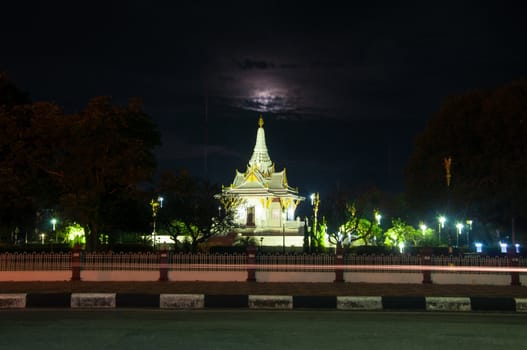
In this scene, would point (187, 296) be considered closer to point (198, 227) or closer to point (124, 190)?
point (124, 190)

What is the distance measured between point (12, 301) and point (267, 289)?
664 cm

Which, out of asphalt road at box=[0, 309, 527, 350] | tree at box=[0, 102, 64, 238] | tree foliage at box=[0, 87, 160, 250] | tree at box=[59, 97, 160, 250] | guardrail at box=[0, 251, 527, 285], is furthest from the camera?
tree at box=[59, 97, 160, 250]

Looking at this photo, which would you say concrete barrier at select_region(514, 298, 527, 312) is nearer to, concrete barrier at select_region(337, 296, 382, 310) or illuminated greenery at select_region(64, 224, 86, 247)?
concrete barrier at select_region(337, 296, 382, 310)

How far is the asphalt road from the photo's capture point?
836 cm

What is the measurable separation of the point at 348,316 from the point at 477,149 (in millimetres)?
35123

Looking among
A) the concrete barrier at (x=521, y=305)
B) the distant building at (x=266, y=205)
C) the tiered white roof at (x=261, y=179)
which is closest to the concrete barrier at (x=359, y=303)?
the concrete barrier at (x=521, y=305)

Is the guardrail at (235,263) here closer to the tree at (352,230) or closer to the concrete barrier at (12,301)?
the concrete barrier at (12,301)

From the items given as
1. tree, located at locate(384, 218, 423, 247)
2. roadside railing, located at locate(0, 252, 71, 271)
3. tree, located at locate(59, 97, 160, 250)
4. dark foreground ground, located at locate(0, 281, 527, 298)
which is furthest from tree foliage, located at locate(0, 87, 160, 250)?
tree, located at locate(384, 218, 423, 247)

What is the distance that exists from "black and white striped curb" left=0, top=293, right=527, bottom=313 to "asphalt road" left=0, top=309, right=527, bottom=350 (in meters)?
0.80

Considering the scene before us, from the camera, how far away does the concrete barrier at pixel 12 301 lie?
506 inches

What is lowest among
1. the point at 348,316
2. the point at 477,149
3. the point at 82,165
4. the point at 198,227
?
the point at 348,316

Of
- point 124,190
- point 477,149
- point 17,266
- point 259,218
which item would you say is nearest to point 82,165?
point 124,190

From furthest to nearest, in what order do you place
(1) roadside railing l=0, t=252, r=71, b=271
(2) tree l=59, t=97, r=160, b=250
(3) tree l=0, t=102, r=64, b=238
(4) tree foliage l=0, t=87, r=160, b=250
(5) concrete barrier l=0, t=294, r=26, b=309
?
(2) tree l=59, t=97, r=160, b=250
(4) tree foliage l=0, t=87, r=160, b=250
(3) tree l=0, t=102, r=64, b=238
(1) roadside railing l=0, t=252, r=71, b=271
(5) concrete barrier l=0, t=294, r=26, b=309

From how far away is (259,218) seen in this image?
5897 cm
